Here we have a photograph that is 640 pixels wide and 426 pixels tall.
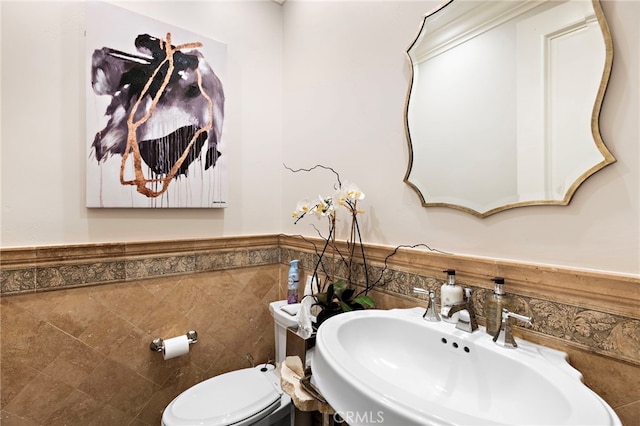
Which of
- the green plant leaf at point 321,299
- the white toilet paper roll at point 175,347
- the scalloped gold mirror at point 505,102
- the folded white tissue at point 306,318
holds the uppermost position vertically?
the scalloped gold mirror at point 505,102

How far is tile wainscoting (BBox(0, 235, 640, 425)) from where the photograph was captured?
78cm

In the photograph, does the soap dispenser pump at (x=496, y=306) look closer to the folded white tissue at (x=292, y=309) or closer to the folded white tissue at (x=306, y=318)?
the folded white tissue at (x=306, y=318)

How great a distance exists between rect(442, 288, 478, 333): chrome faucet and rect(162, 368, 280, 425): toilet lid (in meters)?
0.88

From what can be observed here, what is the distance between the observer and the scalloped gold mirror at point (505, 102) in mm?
800

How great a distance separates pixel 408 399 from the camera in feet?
1.88

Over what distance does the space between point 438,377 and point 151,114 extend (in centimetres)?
159

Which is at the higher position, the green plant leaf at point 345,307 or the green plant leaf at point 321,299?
the green plant leaf at point 321,299

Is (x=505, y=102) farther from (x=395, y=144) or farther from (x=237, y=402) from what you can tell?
(x=237, y=402)

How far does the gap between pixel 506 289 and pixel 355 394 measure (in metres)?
0.59

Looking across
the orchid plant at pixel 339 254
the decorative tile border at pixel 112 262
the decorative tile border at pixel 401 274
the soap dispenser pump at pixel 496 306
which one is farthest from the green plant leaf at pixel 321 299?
the decorative tile border at pixel 112 262

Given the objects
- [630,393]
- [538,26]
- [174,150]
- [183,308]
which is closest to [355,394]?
[630,393]

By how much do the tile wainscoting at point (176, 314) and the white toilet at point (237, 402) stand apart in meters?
0.27

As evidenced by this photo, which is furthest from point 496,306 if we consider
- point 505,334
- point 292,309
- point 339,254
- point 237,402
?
point 237,402

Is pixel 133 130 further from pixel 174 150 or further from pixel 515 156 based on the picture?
pixel 515 156
